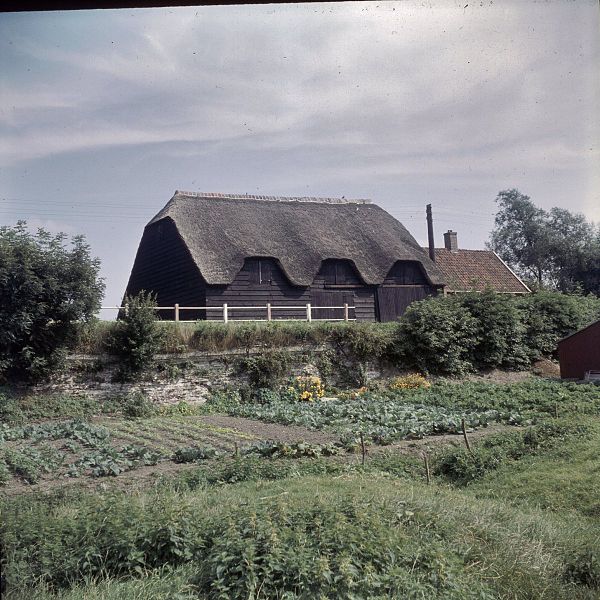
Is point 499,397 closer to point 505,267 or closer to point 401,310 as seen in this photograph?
point 401,310

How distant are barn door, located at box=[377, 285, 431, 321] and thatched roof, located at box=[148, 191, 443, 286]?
840 millimetres

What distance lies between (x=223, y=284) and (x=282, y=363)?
18.5ft

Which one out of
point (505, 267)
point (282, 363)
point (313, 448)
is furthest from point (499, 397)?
point (505, 267)

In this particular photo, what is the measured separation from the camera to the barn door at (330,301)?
97.8 feet

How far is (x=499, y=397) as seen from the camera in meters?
19.9

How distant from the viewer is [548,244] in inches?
1511

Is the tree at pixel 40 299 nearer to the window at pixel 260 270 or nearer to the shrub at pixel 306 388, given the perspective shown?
the shrub at pixel 306 388

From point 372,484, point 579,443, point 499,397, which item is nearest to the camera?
point 372,484

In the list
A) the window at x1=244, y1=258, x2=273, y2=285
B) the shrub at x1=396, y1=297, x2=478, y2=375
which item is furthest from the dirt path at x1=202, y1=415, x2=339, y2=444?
the window at x1=244, y1=258, x2=273, y2=285

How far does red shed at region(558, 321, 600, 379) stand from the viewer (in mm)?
23453

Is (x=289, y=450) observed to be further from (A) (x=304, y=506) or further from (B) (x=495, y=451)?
(A) (x=304, y=506)

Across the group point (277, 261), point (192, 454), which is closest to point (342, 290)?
point (277, 261)

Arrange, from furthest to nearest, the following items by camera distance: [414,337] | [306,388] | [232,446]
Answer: [414,337] → [306,388] → [232,446]

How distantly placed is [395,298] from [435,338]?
773 centimetres
